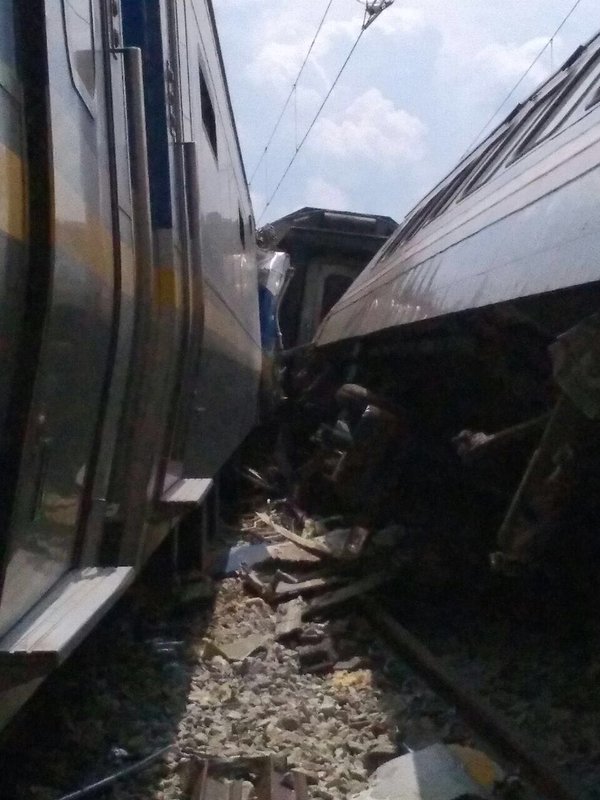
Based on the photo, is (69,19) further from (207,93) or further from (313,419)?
(313,419)

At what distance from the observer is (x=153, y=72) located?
386cm

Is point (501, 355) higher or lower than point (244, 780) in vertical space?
higher

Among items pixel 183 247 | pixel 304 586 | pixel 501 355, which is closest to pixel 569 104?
pixel 501 355

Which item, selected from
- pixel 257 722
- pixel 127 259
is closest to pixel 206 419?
pixel 257 722

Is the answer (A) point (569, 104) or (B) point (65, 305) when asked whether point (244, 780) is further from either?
(A) point (569, 104)

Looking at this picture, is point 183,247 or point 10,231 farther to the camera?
point 183,247

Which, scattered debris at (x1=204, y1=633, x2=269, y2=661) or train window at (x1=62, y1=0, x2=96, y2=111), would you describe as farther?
scattered debris at (x1=204, y1=633, x2=269, y2=661)

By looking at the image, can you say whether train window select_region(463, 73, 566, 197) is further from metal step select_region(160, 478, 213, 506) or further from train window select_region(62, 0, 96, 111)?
train window select_region(62, 0, 96, 111)

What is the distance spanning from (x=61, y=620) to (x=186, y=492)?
1976 mm

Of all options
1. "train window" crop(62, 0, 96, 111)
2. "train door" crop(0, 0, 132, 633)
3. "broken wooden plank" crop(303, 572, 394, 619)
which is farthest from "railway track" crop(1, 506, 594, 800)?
"train window" crop(62, 0, 96, 111)

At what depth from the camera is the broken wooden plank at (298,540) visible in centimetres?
736

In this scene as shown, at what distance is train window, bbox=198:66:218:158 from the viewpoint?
5651 mm

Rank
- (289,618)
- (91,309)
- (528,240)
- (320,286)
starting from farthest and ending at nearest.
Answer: (320,286), (289,618), (528,240), (91,309)

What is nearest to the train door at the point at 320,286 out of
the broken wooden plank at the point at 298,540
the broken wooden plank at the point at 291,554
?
the broken wooden plank at the point at 298,540
